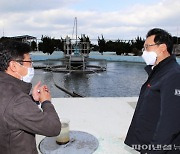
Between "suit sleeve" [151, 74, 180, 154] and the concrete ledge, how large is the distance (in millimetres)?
649

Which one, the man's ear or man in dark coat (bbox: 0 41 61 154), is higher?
the man's ear

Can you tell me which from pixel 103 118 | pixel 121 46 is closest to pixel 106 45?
pixel 121 46

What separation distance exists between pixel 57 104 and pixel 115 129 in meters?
1.26

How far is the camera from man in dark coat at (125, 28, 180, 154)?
4.67 ft

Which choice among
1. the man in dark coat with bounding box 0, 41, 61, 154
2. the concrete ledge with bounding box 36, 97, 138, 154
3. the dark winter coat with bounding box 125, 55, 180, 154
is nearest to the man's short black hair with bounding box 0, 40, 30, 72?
the man in dark coat with bounding box 0, 41, 61, 154

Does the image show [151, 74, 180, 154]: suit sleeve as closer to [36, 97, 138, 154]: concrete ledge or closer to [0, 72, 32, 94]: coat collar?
[36, 97, 138, 154]: concrete ledge

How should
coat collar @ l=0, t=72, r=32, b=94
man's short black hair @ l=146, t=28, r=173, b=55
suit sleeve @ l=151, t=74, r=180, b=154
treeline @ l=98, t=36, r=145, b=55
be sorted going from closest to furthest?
1. coat collar @ l=0, t=72, r=32, b=94
2. suit sleeve @ l=151, t=74, r=180, b=154
3. man's short black hair @ l=146, t=28, r=173, b=55
4. treeline @ l=98, t=36, r=145, b=55

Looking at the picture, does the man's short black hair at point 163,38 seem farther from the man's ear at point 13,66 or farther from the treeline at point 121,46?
the treeline at point 121,46

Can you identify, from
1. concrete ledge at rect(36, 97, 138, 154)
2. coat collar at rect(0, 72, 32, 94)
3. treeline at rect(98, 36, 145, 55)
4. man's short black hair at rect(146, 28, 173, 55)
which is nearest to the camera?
coat collar at rect(0, 72, 32, 94)

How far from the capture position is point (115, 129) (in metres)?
2.54

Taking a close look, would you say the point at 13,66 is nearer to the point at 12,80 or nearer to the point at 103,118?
the point at 12,80

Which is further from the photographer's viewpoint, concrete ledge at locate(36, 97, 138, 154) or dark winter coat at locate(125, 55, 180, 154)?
concrete ledge at locate(36, 97, 138, 154)

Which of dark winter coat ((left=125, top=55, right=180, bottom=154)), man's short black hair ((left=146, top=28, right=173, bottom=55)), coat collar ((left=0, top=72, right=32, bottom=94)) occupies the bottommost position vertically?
dark winter coat ((left=125, top=55, right=180, bottom=154))

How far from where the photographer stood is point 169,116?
4.66 feet
